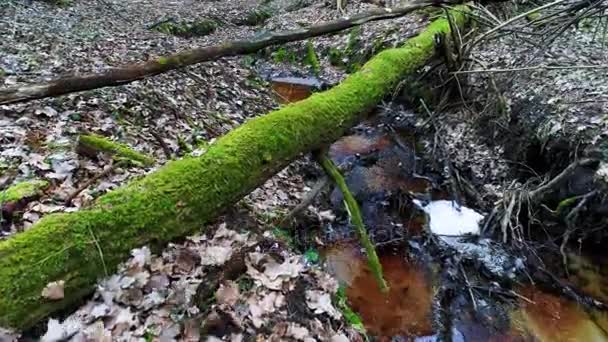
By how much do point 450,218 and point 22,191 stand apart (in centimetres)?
486

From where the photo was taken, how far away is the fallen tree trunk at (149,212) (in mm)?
2084

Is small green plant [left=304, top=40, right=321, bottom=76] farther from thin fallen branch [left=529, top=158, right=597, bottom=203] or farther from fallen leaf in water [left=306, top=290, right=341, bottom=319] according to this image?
fallen leaf in water [left=306, top=290, right=341, bottom=319]

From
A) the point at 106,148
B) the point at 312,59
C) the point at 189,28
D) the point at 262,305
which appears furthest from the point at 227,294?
the point at 189,28

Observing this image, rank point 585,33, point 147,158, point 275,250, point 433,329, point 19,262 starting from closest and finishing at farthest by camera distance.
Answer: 1. point 19,262
2. point 275,250
3. point 147,158
4. point 433,329
5. point 585,33

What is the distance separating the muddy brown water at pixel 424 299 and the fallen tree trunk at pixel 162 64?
7.61ft

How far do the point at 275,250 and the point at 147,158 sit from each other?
139 cm

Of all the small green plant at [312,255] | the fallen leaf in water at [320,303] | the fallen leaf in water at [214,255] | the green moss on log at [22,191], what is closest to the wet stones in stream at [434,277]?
the small green plant at [312,255]

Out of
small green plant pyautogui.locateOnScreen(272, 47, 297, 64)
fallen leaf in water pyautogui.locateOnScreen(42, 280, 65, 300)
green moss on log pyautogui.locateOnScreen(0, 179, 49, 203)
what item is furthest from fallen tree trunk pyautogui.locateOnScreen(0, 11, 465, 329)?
small green plant pyautogui.locateOnScreen(272, 47, 297, 64)

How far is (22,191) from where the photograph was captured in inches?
111

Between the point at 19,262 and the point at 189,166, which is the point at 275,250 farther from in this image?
the point at 19,262

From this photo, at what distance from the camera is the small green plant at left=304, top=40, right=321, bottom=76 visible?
1135 cm

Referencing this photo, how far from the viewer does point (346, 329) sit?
10.3ft

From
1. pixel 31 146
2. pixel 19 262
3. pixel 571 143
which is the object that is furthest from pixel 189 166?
pixel 571 143

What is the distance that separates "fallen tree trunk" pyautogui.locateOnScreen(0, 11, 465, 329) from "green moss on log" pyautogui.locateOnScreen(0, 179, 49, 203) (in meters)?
0.57
